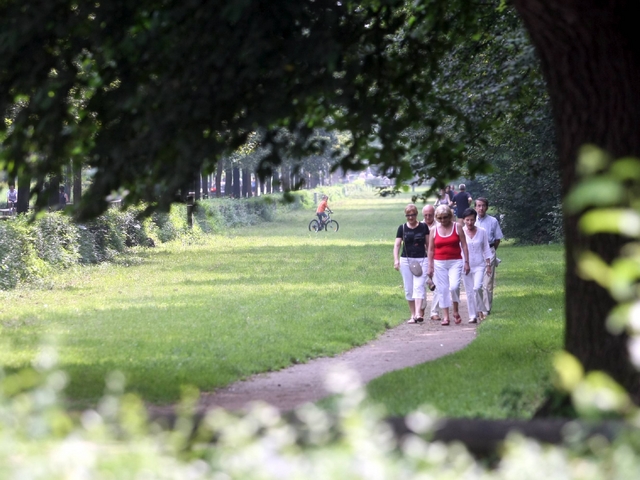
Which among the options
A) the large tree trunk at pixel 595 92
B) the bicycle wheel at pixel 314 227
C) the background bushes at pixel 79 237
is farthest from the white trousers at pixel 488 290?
the bicycle wheel at pixel 314 227

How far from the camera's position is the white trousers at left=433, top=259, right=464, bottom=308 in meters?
A: 15.9

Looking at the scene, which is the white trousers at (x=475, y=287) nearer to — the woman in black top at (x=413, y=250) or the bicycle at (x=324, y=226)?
the woman in black top at (x=413, y=250)

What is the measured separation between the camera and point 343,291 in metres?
21.2

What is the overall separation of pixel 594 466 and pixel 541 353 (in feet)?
29.4

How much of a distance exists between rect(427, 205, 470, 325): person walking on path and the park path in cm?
76

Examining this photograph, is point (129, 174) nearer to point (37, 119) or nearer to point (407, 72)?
point (37, 119)

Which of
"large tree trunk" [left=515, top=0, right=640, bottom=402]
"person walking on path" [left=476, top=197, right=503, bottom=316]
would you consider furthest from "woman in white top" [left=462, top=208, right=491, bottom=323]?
"large tree trunk" [left=515, top=0, right=640, bottom=402]

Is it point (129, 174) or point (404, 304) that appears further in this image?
point (404, 304)

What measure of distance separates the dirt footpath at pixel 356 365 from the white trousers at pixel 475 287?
295 mm

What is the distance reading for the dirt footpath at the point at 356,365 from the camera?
10.2 meters

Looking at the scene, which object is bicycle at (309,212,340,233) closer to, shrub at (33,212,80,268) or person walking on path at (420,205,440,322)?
shrub at (33,212,80,268)

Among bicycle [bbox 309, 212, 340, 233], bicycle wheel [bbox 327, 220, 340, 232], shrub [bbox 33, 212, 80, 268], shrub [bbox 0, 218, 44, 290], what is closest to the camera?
shrub [bbox 0, 218, 44, 290]

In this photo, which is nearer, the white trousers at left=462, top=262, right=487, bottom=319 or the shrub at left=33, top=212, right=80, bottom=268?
the white trousers at left=462, top=262, right=487, bottom=319

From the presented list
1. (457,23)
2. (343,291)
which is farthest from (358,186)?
(457,23)
